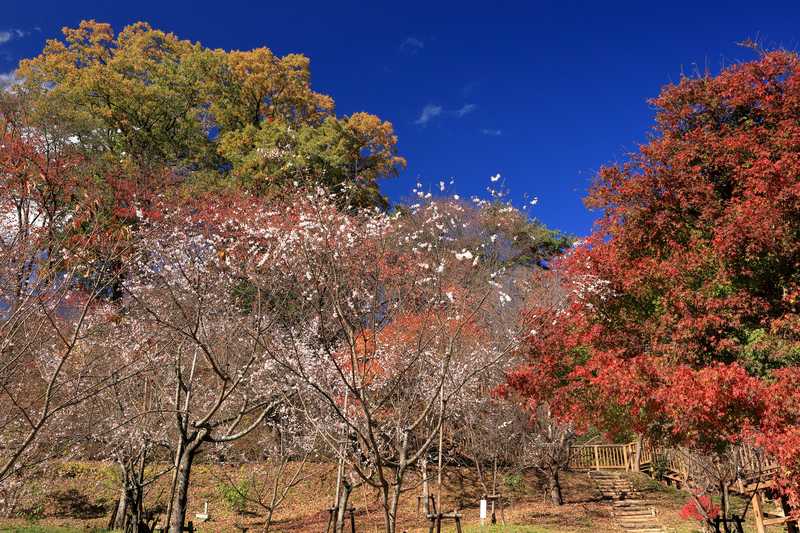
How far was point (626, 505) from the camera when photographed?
15227 mm

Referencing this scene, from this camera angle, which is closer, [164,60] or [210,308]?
[210,308]

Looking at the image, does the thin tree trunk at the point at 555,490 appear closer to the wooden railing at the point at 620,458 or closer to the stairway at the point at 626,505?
the stairway at the point at 626,505

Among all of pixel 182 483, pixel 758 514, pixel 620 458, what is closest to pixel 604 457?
pixel 620 458

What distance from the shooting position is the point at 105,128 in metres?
19.2

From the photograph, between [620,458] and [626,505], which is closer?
[626,505]

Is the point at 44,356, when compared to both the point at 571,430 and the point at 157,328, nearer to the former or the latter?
the point at 157,328

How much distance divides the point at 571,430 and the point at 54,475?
1386 cm

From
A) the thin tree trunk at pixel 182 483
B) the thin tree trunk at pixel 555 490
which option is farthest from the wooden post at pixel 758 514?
the thin tree trunk at pixel 182 483

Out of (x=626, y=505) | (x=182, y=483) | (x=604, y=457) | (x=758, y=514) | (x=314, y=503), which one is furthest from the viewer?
(x=604, y=457)

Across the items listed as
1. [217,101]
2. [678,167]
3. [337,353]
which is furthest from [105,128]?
[678,167]

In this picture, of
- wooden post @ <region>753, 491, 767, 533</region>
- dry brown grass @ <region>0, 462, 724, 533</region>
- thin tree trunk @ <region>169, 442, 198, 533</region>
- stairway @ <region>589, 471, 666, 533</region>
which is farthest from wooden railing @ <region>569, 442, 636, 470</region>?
thin tree trunk @ <region>169, 442, 198, 533</region>

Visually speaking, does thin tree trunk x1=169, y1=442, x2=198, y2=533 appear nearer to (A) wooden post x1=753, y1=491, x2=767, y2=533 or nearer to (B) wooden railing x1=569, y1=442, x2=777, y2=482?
(A) wooden post x1=753, y1=491, x2=767, y2=533

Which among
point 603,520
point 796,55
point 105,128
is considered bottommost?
point 603,520

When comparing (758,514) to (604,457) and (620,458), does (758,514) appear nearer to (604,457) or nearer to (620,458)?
(604,457)
